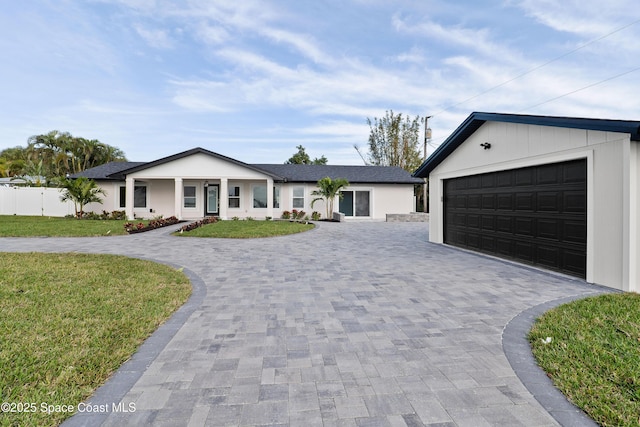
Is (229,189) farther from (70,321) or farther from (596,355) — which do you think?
(596,355)

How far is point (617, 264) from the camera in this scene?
5.55 m

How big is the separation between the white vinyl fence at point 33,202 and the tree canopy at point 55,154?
350 inches

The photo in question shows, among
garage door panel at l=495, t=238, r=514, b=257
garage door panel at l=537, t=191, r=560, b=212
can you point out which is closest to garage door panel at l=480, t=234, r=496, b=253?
garage door panel at l=495, t=238, r=514, b=257

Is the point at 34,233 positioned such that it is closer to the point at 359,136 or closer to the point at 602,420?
the point at 602,420

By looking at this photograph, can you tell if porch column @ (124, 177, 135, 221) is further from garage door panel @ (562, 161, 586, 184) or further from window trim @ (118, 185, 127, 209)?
garage door panel @ (562, 161, 586, 184)

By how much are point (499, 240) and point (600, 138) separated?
3613 millimetres

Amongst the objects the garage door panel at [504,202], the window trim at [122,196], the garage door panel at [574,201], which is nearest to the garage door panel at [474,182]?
the garage door panel at [504,202]

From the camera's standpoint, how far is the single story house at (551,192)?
5.43 meters

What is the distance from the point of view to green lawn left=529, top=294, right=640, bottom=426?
2331 millimetres

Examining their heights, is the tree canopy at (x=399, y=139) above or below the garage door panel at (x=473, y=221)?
above

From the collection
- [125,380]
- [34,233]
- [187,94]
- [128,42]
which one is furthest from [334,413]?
[187,94]

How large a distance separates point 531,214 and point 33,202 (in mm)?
29113

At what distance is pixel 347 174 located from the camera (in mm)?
23359

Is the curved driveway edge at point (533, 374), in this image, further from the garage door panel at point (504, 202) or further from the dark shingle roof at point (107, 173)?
the dark shingle roof at point (107, 173)
